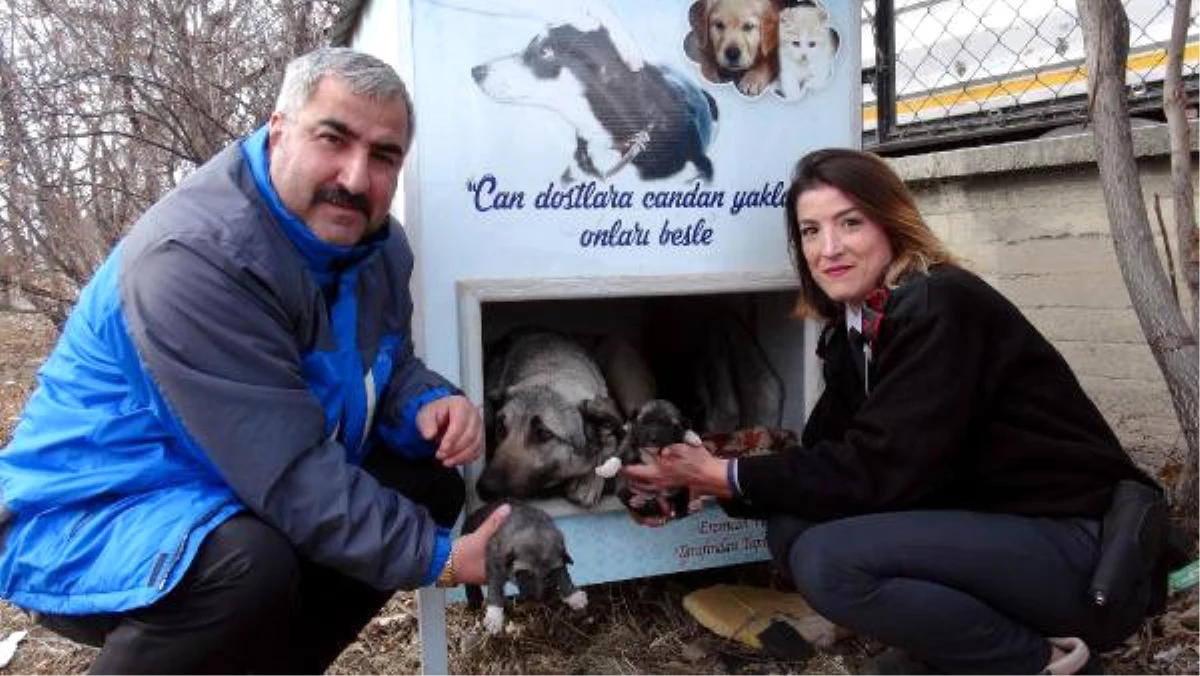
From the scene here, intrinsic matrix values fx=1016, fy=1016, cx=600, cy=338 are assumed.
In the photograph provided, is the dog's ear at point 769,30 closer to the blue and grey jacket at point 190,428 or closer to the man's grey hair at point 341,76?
the man's grey hair at point 341,76

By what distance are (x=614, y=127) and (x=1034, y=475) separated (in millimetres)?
1250

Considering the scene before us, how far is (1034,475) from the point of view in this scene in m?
2.13

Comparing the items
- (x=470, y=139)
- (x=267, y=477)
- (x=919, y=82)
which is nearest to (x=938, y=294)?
(x=470, y=139)

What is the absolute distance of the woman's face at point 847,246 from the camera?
89.8 inches

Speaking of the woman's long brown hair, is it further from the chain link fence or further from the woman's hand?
the chain link fence

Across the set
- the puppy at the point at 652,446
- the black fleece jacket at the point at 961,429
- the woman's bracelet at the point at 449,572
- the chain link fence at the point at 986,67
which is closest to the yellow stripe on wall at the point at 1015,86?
the chain link fence at the point at 986,67

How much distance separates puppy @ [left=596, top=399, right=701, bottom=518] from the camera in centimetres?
253

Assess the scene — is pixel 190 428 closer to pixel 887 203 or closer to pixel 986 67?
pixel 887 203

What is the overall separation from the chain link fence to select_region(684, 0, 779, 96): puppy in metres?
1.59

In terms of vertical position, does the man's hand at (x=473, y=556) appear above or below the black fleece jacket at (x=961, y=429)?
below

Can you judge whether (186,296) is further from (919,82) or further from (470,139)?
(919,82)

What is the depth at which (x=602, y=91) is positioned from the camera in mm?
2482

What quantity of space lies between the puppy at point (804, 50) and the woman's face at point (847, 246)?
0.48m

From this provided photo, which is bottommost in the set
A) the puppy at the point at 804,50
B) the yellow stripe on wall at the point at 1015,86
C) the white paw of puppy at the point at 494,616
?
the white paw of puppy at the point at 494,616
